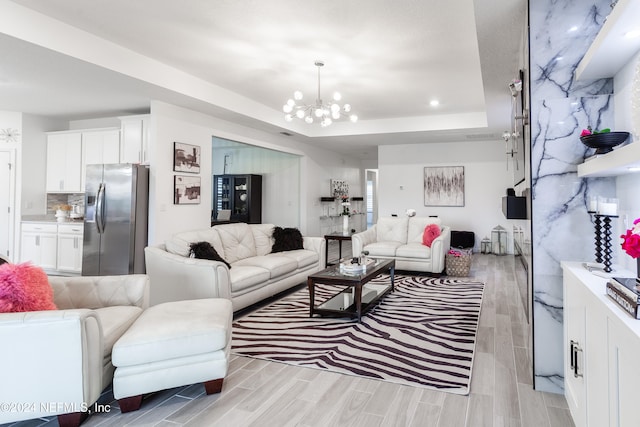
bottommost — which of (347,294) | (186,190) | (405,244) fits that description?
(347,294)

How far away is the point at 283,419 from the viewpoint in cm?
209

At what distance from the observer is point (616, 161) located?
5.26ft

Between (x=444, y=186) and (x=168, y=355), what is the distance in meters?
7.84

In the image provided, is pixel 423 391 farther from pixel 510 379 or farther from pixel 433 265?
pixel 433 265

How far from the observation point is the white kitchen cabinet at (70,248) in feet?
19.3

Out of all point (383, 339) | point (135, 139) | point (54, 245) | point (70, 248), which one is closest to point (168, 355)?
point (383, 339)

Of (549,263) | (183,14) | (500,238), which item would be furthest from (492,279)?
(183,14)

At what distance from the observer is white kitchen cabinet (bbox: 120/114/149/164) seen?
5.73 m

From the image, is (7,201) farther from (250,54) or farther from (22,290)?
(22,290)

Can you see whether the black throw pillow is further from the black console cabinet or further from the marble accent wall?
the black console cabinet

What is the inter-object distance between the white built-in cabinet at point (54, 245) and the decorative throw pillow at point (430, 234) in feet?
17.7

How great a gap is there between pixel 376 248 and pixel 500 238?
380 cm

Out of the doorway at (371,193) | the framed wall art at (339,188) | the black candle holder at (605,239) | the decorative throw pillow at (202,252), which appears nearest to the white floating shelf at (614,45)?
the black candle holder at (605,239)

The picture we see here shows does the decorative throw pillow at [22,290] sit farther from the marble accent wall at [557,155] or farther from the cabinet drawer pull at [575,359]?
the marble accent wall at [557,155]
